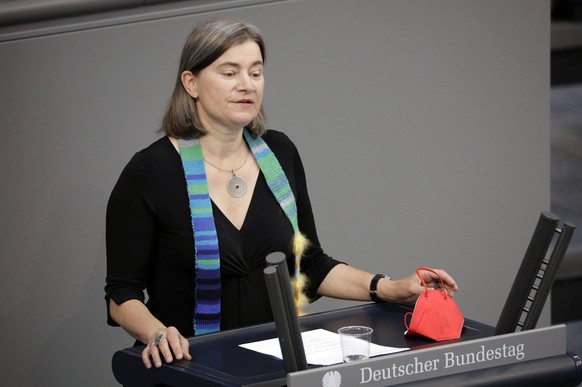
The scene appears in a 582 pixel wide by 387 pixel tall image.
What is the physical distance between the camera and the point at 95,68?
3.59 metres

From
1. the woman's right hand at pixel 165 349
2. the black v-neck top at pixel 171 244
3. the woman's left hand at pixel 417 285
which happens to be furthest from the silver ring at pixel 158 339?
the woman's left hand at pixel 417 285

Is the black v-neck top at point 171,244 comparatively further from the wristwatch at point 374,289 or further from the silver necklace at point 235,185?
the wristwatch at point 374,289

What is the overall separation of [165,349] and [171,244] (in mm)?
497

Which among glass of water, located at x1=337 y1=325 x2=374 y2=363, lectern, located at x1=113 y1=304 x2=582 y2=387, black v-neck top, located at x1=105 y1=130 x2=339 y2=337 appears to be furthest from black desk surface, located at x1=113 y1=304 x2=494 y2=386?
black v-neck top, located at x1=105 y1=130 x2=339 y2=337

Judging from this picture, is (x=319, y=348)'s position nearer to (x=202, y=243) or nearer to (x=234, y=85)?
(x=202, y=243)

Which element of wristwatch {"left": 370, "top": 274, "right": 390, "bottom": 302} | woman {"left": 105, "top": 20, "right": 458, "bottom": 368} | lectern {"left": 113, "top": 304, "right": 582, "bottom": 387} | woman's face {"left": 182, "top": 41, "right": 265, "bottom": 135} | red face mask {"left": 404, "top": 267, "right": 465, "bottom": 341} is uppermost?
woman's face {"left": 182, "top": 41, "right": 265, "bottom": 135}

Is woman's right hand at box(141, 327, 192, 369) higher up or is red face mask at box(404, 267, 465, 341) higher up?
red face mask at box(404, 267, 465, 341)

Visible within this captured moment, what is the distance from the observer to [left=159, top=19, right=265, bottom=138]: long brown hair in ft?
8.38

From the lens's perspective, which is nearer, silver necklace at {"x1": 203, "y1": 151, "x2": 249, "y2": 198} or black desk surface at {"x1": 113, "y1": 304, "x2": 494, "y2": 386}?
black desk surface at {"x1": 113, "y1": 304, "x2": 494, "y2": 386}

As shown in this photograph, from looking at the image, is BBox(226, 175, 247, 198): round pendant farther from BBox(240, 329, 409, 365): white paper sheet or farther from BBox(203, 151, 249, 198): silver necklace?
BBox(240, 329, 409, 365): white paper sheet

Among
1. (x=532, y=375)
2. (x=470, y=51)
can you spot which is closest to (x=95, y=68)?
(x=470, y=51)

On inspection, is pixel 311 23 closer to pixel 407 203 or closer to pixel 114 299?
pixel 407 203

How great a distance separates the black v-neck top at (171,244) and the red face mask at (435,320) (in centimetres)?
55

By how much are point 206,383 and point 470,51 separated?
2670mm
